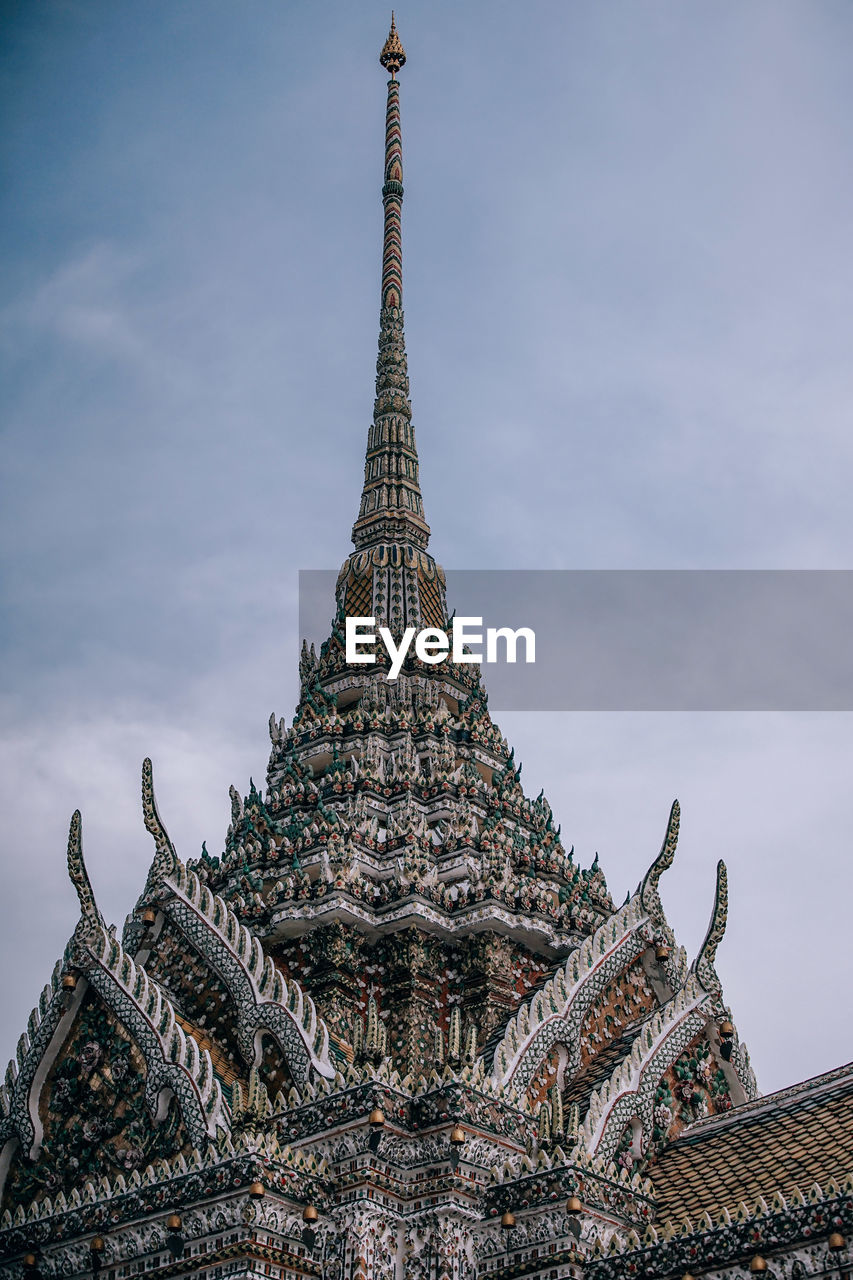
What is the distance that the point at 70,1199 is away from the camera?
18281 millimetres

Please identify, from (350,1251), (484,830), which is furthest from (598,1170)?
(484,830)

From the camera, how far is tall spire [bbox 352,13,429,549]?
30750mm

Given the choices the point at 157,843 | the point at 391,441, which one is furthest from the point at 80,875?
the point at 391,441

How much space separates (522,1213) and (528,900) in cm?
662

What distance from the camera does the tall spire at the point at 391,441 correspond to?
3075cm

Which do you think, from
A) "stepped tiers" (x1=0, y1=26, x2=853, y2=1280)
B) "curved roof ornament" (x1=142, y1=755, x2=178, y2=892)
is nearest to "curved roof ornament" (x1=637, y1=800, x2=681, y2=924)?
"stepped tiers" (x1=0, y1=26, x2=853, y2=1280)

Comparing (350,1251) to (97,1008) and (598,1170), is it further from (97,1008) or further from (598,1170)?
(97,1008)

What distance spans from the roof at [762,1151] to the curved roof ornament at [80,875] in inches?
304

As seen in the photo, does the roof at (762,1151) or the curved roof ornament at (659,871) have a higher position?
the curved roof ornament at (659,871)

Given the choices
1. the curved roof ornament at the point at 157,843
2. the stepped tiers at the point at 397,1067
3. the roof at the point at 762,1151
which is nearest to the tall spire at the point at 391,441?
the stepped tiers at the point at 397,1067

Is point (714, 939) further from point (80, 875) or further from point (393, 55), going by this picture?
point (393, 55)

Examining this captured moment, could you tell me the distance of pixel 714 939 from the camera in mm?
21422

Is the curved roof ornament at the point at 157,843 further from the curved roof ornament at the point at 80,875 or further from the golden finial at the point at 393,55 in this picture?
the golden finial at the point at 393,55

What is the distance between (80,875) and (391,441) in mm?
12967
